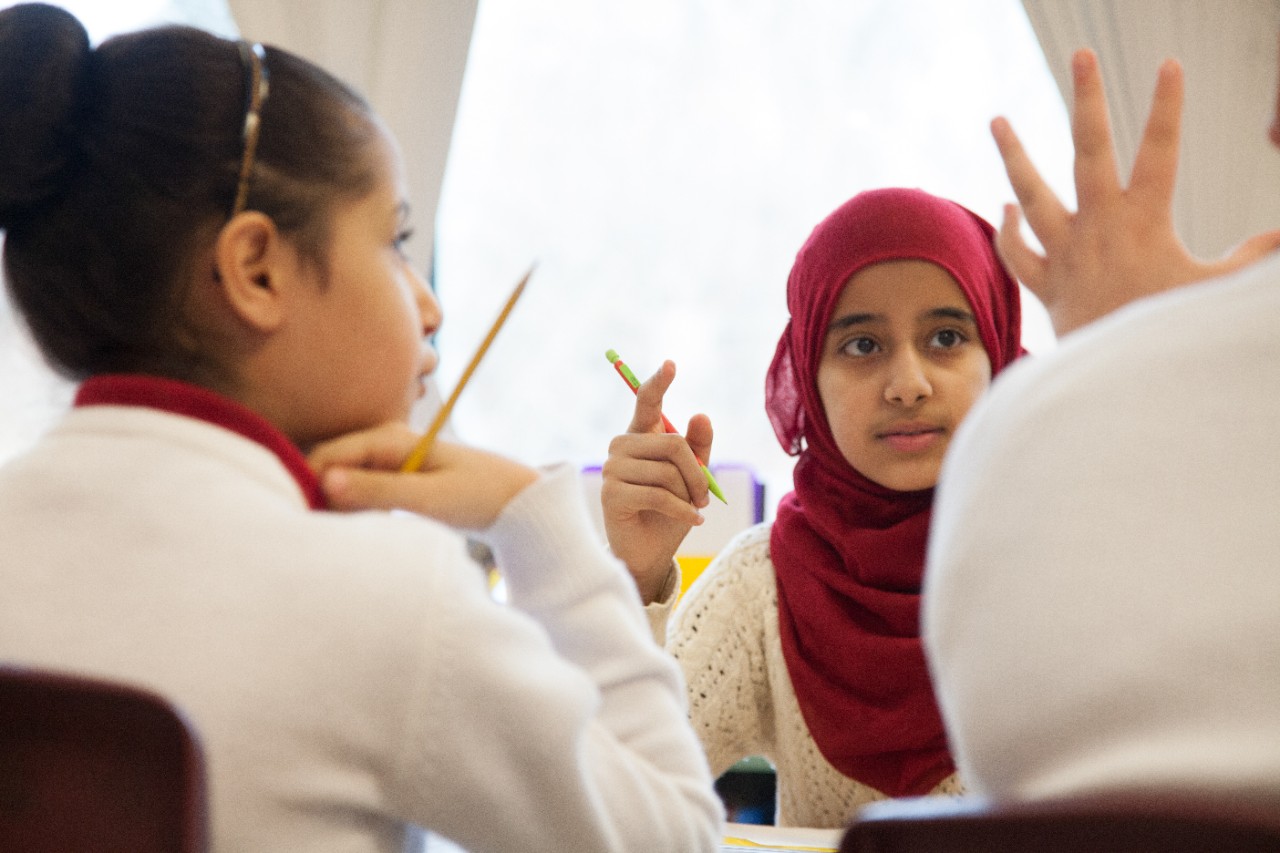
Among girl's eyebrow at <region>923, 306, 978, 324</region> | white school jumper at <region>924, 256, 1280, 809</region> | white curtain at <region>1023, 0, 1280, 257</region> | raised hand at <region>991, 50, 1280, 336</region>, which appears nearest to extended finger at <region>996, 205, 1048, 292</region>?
raised hand at <region>991, 50, 1280, 336</region>

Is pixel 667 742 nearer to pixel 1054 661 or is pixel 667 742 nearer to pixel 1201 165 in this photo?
pixel 1054 661

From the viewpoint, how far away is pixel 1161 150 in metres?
0.85

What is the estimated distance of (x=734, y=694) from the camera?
5.32ft

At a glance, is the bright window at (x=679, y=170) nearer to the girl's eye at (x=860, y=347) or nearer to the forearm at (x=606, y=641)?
the girl's eye at (x=860, y=347)

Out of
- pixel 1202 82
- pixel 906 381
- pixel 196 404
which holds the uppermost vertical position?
pixel 1202 82

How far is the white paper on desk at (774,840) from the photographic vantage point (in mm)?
1167

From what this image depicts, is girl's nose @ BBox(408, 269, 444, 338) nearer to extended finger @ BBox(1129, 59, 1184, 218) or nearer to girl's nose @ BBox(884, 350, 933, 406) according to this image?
extended finger @ BBox(1129, 59, 1184, 218)

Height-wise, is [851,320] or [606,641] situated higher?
[851,320]

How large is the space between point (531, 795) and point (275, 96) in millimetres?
527

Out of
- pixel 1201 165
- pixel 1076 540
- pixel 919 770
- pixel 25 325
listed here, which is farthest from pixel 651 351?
pixel 1076 540

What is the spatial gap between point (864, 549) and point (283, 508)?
3.33 feet

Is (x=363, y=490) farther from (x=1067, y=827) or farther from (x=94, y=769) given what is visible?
(x=1067, y=827)

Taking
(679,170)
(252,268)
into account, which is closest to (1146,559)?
(252,268)

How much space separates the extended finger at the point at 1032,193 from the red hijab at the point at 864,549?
0.70 metres
